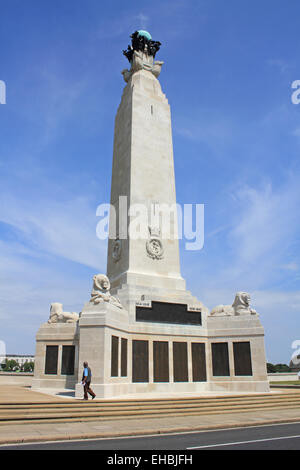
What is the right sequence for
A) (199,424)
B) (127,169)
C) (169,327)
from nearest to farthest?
(199,424)
(169,327)
(127,169)

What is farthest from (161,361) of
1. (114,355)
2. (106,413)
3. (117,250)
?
(106,413)

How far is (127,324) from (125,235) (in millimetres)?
7889

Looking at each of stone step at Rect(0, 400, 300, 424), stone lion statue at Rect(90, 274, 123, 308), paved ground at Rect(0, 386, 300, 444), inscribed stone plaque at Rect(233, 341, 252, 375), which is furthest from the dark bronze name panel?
paved ground at Rect(0, 386, 300, 444)

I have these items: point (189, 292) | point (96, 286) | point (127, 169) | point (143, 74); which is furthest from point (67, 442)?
point (143, 74)

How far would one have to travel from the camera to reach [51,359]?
26125 mm

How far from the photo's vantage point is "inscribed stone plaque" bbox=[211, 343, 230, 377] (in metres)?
26.6

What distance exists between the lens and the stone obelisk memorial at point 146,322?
22109 mm

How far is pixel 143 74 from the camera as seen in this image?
118 feet

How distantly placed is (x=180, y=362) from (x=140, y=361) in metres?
3.11

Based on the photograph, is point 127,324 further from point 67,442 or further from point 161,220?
point 67,442

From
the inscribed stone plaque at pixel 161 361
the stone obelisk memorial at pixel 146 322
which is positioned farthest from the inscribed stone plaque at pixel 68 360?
the inscribed stone plaque at pixel 161 361

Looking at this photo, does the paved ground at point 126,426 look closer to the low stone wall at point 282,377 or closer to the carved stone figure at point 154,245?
the carved stone figure at point 154,245

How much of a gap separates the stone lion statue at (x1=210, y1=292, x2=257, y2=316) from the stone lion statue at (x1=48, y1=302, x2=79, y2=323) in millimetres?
10389

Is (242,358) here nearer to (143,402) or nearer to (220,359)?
(220,359)
